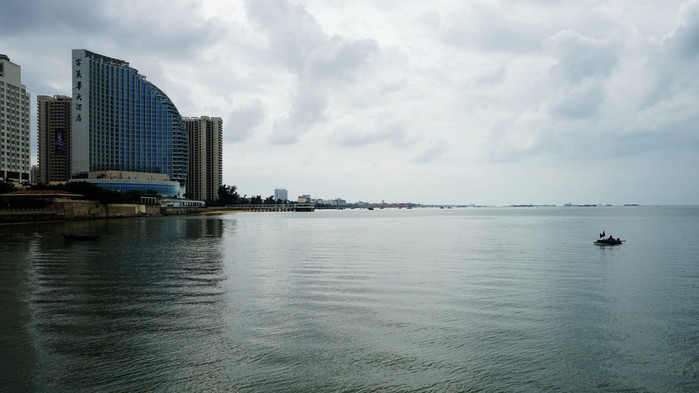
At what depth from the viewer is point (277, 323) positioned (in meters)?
20.9

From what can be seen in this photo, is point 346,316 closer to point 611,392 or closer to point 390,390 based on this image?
point 390,390

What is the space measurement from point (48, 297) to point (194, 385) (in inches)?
673

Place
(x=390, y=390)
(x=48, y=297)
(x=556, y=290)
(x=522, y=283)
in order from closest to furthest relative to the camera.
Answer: (x=390, y=390) < (x=48, y=297) < (x=556, y=290) < (x=522, y=283)

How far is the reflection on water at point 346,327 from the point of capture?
14820mm

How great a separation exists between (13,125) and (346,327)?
722 feet

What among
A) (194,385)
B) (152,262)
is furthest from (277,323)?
(152,262)

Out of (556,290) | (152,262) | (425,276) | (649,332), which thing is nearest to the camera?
(649,332)

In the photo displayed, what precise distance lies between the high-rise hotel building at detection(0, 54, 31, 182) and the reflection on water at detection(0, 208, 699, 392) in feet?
584

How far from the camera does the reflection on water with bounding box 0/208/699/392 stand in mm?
14820

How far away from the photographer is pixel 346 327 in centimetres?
2011

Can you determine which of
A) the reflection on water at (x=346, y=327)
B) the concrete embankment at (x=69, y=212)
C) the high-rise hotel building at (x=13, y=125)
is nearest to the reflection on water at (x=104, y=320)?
the reflection on water at (x=346, y=327)

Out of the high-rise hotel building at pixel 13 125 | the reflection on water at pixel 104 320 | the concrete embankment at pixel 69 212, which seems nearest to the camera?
the reflection on water at pixel 104 320

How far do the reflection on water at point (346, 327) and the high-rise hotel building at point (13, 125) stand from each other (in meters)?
178

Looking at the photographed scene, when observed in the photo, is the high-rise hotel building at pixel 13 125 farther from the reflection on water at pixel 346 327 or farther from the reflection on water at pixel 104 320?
the reflection on water at pixel 346 327
